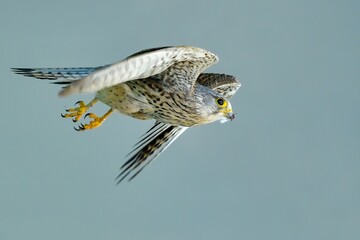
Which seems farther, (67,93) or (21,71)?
(21,71)

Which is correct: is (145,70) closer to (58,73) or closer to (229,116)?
(58,73)

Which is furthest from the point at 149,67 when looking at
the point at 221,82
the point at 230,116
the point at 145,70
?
the point at 221,82

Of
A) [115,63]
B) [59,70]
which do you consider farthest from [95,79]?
[59,70]

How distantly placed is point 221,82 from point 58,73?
4.32m

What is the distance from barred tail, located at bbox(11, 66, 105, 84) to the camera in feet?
38.8

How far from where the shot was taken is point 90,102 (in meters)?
13.5

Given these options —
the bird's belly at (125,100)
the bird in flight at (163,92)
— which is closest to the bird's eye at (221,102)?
the bird in flight at (163,92)

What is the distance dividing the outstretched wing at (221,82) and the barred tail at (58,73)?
3.81 metres

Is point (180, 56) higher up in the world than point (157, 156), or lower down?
higher up

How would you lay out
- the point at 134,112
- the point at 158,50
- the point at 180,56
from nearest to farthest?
1. the point at 158,50
2. the point at 180,56
3. the point at 134,112

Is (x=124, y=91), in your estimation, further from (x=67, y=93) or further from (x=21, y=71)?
(x=67, y=93)

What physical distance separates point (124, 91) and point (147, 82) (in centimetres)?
38

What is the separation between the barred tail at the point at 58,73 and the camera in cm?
1181

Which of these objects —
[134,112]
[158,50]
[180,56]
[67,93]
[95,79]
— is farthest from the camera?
[134,112]
